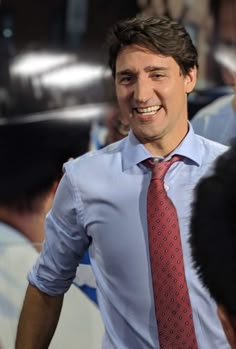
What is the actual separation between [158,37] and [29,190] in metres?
0.60

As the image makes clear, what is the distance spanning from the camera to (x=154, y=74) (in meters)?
1.13

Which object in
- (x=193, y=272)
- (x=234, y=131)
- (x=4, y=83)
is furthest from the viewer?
(x=4, y=83)

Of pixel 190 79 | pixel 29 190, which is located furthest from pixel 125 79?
pixel 29 190

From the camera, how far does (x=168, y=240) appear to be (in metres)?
1.14

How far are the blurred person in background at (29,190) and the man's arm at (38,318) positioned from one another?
26cm

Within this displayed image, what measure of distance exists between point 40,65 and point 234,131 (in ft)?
1.65

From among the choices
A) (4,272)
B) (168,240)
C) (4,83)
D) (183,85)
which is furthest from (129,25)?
(4,272)

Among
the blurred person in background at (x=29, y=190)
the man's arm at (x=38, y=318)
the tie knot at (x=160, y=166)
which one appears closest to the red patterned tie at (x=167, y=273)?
the tie knot at (x=160, y=166)

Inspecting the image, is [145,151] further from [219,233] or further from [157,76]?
[219,233]

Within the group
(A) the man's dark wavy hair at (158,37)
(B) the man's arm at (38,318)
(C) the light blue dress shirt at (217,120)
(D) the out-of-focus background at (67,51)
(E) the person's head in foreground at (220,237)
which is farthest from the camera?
(D) the out-of-focus background at (67,51)

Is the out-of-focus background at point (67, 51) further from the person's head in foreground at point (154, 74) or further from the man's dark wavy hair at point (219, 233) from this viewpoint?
the man's dark wavy hair at point (219, 233)

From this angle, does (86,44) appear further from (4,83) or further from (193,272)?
(193,272)

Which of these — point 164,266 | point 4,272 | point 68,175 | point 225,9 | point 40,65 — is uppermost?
point 225,9

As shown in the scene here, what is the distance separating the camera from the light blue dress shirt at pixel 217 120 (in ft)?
4.59
